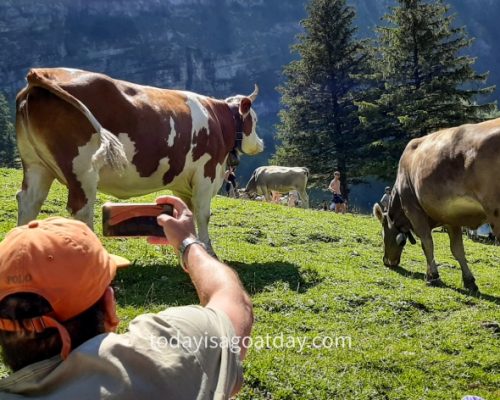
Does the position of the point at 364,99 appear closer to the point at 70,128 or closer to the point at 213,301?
the point at 70,128

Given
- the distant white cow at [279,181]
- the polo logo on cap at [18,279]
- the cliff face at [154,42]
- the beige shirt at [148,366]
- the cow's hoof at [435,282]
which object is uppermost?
the cliff face at [154,42]

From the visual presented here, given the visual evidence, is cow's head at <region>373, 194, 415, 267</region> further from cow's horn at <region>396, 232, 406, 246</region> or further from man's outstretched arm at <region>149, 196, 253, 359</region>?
man's outstretched arm at <region>149, 196, 253, 359</region>

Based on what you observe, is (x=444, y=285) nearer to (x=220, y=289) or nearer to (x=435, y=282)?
(x=435, y=282)

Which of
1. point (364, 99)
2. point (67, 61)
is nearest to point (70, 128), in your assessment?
point (364, 99)

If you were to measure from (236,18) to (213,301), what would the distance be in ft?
517

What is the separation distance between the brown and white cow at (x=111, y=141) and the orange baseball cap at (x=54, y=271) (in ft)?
13.6

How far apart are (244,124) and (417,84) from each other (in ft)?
93.7

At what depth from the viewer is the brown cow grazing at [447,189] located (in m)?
7.78

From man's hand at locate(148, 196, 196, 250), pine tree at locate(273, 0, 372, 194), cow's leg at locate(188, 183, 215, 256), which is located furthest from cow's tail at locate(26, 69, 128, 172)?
pine tree at locate(273, 0, 372, 194)

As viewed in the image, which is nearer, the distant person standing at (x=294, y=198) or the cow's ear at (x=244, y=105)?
the cow's ear at (x=244, y=105)

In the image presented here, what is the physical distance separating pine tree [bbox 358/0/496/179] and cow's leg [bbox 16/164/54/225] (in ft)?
89.3

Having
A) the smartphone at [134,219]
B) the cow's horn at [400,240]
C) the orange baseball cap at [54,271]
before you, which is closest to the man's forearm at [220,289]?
the orange baseball cap at [54,271]

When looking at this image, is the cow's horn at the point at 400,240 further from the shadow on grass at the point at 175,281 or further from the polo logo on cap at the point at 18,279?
the polo logo on cap at the point at 18,279

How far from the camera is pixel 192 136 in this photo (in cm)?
825
